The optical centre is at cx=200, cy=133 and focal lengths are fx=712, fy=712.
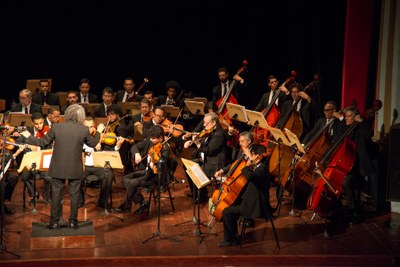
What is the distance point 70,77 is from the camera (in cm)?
1288

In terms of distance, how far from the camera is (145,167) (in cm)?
925

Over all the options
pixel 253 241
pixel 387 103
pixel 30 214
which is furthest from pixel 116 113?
pixel 387 103

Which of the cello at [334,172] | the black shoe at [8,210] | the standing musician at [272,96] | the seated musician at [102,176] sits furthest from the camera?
the standing musician at [272,96]

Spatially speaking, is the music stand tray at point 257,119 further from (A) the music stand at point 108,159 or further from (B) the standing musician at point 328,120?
(A) the music stand at point 108,159

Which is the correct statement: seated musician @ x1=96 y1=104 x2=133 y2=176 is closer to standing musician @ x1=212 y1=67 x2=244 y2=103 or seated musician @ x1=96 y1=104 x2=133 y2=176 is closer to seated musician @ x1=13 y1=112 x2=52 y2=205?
seated musician @ x1=13 y1=112 x2=52 y2=205

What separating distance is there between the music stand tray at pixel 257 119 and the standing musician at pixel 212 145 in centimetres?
50

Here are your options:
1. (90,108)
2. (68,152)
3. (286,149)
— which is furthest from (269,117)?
(68,152)

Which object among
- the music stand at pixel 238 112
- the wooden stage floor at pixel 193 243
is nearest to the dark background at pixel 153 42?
the music stand at pixel 238 112

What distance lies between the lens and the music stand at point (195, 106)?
1027 cm

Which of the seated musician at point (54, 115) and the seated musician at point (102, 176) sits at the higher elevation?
the seated musician at point (54, 115)

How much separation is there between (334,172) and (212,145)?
1676 millimetres

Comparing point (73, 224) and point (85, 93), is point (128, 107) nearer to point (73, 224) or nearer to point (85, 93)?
point (85, 93)

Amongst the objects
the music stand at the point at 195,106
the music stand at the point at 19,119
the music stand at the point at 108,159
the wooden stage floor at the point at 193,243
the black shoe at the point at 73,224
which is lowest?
the wooden stage floor at the point at 193,243

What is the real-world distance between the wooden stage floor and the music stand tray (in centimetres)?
120
